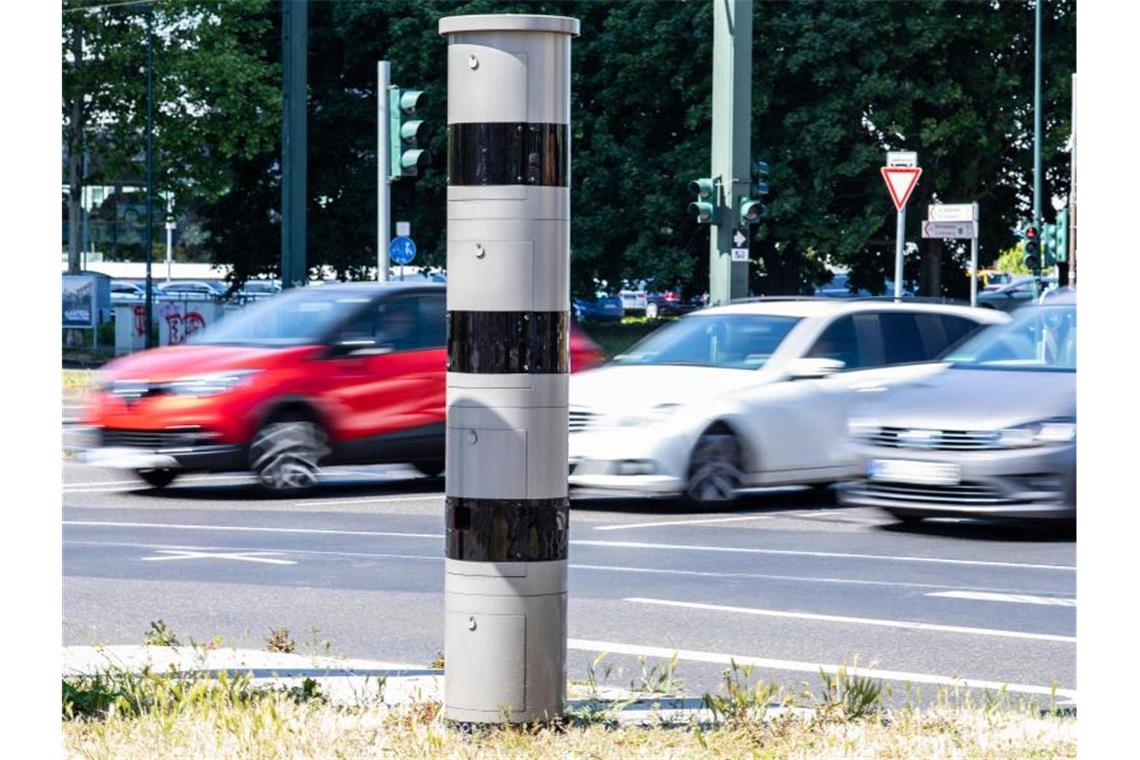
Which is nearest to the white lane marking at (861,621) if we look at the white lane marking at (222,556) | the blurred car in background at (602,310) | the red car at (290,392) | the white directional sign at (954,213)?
the white lane marking at (222,556)

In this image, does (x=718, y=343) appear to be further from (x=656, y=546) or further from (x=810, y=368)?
(x=656, y=546)

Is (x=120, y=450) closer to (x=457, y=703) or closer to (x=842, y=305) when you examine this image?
(x=842, y=305)

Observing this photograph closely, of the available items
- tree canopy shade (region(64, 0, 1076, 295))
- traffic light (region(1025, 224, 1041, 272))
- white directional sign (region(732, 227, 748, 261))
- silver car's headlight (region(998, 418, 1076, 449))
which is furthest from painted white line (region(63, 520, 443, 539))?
traffic light (region(1025, 224, 1041, 272))

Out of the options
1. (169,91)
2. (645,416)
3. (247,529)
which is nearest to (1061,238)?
(169,91)

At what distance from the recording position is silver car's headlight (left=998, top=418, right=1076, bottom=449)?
13.0 metres

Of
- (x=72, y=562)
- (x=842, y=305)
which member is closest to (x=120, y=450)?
(x=72, y=562)

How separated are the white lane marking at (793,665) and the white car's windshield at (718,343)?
7.29 meters

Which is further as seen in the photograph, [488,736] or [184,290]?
[184,290]

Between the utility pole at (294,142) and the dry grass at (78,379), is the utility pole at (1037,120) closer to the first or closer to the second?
the utility pole at (294,142)

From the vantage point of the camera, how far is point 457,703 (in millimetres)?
5590

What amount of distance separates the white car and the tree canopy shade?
27341mm

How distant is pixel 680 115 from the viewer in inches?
1859

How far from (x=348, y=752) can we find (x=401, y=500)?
10542mm

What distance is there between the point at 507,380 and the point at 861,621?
439 centimetres
